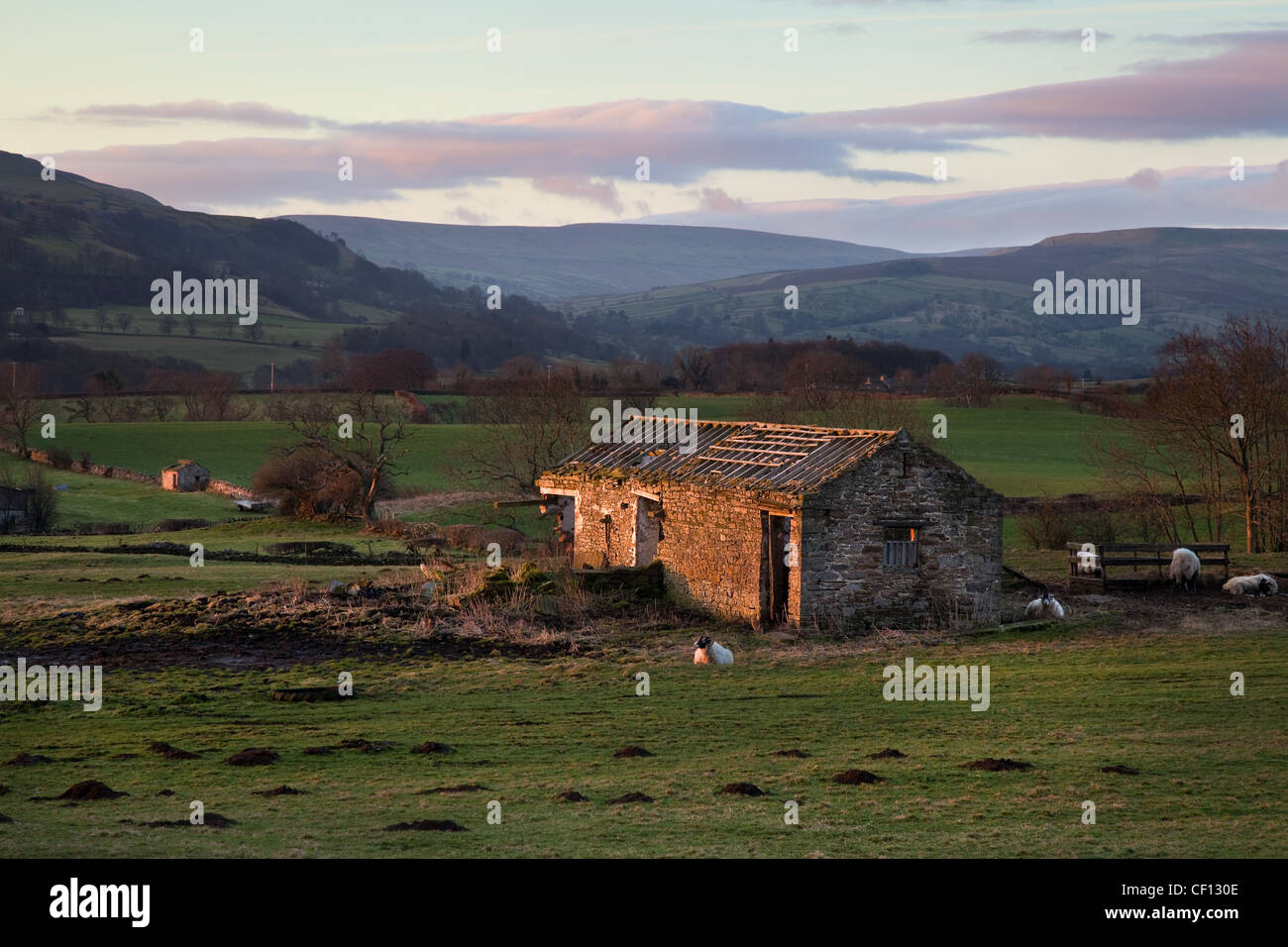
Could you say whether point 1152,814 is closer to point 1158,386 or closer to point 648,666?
point 648,666

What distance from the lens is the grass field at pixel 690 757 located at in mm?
11922

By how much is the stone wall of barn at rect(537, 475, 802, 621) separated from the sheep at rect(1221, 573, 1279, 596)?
11.9 meters

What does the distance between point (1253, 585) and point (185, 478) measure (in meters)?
54.8

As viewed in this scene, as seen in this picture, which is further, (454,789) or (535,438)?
(535,438)

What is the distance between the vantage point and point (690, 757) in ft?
53.9

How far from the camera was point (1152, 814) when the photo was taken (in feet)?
42.8

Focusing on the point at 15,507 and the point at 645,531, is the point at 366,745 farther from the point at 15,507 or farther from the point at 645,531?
the point at 15,507

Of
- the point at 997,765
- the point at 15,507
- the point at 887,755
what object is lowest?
the point at 887,755

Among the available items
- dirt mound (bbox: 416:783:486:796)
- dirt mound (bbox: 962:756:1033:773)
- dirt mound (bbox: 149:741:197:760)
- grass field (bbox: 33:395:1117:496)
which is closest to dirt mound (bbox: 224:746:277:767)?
dirt mound (bbox: 149:741:197:760)

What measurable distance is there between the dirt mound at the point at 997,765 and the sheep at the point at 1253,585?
59.7 feet

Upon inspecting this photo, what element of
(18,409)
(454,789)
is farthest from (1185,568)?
(18,409)

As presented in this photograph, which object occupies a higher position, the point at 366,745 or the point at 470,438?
the point at 470,438

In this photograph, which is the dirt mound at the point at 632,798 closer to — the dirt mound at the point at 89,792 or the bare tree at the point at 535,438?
the dirt mound at the point at 89,792
